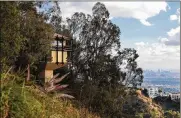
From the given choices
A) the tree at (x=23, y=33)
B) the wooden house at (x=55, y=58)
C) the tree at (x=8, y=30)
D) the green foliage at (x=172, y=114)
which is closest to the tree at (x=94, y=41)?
the green foliage at (x=172, y=114)

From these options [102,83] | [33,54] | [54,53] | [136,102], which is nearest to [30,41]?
[33,54]

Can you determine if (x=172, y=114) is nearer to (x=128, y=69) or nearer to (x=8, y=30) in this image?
(x=128, y=69)

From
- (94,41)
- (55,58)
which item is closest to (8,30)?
(55,58)

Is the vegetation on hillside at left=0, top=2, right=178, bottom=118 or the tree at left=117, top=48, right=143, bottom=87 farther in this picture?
the tree at left=117, top=48, right=143, bottom=87

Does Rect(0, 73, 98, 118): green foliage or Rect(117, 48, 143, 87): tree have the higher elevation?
Rect(117, 48, 143, 87): tree

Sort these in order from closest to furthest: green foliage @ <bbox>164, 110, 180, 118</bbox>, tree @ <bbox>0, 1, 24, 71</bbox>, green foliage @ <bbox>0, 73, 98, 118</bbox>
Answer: green foliage @ <bbox>0, 73, 98, 118</bbox> → tree @ <bbox>0, 1, 24, 71</bbox> → green foliage @ <bbox>164, 110, 180, 118</bbox>

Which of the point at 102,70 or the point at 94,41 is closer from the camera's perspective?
the point at 94,41

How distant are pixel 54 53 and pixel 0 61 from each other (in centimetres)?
490

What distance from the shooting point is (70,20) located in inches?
556

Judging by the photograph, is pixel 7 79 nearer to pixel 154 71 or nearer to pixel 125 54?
pixel 154 71

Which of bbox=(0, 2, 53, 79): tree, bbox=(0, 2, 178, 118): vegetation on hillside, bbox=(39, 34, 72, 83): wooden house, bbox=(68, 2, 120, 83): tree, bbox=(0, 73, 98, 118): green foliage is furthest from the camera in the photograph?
bbox=(68, 2, 120, 83): tree

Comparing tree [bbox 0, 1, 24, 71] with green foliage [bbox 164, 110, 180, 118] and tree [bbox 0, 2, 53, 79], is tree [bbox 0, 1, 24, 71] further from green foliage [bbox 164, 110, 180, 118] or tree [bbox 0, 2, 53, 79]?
green foliage [bbox 164, 110, 180, 118]

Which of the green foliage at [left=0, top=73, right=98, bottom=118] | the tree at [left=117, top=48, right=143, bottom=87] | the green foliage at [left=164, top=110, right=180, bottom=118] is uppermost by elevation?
the tree at [left=117, top=48, right=143, bottom=87]

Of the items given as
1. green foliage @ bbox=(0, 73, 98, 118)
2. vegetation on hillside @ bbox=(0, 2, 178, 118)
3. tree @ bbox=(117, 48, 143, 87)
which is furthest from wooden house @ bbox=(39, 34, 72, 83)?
tree @ bbox=(117, 48, 143, 87)
